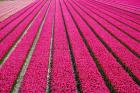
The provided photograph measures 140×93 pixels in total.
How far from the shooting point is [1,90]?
18.6 ft

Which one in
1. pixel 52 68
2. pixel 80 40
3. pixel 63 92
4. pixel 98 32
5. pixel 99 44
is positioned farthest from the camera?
pixel 98 32

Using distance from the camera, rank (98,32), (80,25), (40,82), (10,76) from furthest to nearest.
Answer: (80,25)
(98,32)
(10,76)
(40,82)

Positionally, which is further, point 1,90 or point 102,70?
point 102,70

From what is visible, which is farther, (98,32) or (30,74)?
(98,32)

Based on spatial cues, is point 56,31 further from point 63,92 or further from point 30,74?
point 63,92

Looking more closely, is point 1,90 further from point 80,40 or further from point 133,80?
point 80,40

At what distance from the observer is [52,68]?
6980 millimetres

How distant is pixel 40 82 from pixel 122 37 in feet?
17.6

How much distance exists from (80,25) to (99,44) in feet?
13.7

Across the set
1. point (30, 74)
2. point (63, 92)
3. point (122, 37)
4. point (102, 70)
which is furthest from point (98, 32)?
point (63, 92)

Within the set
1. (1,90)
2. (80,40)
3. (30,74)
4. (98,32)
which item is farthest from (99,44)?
(1,90)

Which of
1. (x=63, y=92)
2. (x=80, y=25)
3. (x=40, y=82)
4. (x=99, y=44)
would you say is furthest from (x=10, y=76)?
(x=80, y=25)

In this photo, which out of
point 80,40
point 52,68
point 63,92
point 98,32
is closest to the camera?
point 63,92

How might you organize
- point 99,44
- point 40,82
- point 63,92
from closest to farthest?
point 63,92
point 40,82
point 99,44
